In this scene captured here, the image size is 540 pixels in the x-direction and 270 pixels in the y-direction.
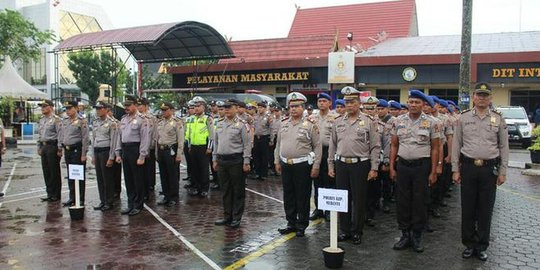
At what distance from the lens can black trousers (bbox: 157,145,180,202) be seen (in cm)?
893

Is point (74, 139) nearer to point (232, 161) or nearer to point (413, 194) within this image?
point (232, 161)

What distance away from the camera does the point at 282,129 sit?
271 inches

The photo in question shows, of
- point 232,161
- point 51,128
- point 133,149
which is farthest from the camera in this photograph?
point 51,128

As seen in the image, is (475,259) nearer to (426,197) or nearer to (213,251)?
(426,197)

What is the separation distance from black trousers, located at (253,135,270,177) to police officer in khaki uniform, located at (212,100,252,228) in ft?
15.7

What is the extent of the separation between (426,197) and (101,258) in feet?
12.7

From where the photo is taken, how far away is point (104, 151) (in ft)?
28.0

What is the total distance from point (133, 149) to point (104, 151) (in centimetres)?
69

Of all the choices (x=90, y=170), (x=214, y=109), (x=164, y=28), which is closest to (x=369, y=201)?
(x=214, y=109)

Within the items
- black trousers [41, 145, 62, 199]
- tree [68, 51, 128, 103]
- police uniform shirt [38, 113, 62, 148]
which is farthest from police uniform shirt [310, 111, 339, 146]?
tree [68, 51, 128, 103]

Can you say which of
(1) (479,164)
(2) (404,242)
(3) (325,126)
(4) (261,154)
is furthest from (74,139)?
(1) (479,164)

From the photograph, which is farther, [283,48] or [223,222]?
[283,48]

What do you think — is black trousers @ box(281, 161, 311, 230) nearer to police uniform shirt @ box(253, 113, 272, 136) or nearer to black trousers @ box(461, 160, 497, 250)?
black trousers @ box(461, 160, 497, 250)

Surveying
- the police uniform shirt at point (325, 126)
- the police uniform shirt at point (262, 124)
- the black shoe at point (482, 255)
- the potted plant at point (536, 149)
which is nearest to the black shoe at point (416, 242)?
the black shoe at point (482, 255)
